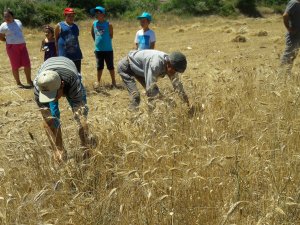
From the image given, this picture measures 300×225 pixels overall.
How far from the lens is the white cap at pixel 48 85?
3154mm

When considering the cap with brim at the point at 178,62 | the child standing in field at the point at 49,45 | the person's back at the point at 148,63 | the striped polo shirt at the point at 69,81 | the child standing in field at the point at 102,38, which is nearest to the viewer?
the striped polo shirt at the point at 69,81

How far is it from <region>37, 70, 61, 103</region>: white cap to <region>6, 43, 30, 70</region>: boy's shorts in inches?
210

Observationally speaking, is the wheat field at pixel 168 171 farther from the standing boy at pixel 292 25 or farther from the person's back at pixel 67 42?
the person's back at pixel 67 42

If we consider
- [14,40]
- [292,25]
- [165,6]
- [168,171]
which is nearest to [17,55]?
[14,40]

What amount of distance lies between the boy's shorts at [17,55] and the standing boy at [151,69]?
392 centimetres

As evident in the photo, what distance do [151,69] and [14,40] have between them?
475cm

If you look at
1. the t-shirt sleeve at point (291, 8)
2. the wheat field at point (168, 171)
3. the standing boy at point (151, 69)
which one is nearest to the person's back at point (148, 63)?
the standing boy at point (151, 69)

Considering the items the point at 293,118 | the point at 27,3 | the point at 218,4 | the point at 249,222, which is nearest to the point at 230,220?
the point at 249,222

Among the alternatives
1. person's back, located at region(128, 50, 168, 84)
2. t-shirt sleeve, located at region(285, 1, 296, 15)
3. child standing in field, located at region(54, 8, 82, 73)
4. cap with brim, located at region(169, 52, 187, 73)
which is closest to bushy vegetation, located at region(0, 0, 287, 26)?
child standing in field, located at region(54, 8, 82, 73)

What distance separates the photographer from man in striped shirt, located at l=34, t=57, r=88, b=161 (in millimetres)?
3143

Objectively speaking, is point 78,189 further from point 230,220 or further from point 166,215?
point 230,220

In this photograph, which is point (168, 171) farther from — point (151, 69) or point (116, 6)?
point (116, 6)

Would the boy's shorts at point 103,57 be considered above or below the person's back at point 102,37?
below

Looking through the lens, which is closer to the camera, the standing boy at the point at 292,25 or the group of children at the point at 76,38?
the standing boy at the point at 292,25
